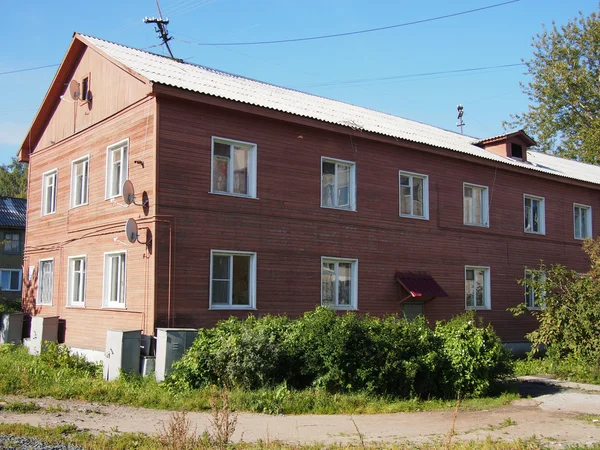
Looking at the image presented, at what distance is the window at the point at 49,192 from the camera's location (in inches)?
837

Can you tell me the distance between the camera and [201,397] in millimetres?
12297

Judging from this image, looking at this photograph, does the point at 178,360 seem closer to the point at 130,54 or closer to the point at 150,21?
the point at 130,54

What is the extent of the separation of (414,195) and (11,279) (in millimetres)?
33040

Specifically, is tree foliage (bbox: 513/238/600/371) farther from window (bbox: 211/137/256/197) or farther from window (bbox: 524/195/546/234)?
window (bbox: 211/137/256/197)

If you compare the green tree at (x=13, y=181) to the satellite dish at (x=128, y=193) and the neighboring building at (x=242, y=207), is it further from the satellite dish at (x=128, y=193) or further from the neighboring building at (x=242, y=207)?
the satellite dish at (x=128, y=193)

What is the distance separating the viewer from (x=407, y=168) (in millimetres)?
20953

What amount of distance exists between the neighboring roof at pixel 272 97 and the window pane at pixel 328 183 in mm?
1335

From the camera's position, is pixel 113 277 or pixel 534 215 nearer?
pixel 113 277

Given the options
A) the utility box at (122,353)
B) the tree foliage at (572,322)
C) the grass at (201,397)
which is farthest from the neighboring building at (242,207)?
the tree foliage at (572,322)

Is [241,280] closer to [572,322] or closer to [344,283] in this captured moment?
[344,283]

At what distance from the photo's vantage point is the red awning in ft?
64.9

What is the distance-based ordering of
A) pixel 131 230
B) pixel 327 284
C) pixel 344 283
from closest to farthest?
pixel 131 230 < pixel 327 284 < pixel 344 283

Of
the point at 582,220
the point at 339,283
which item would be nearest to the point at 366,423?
the point at 339,283

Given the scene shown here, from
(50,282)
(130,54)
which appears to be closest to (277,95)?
(130,54)
